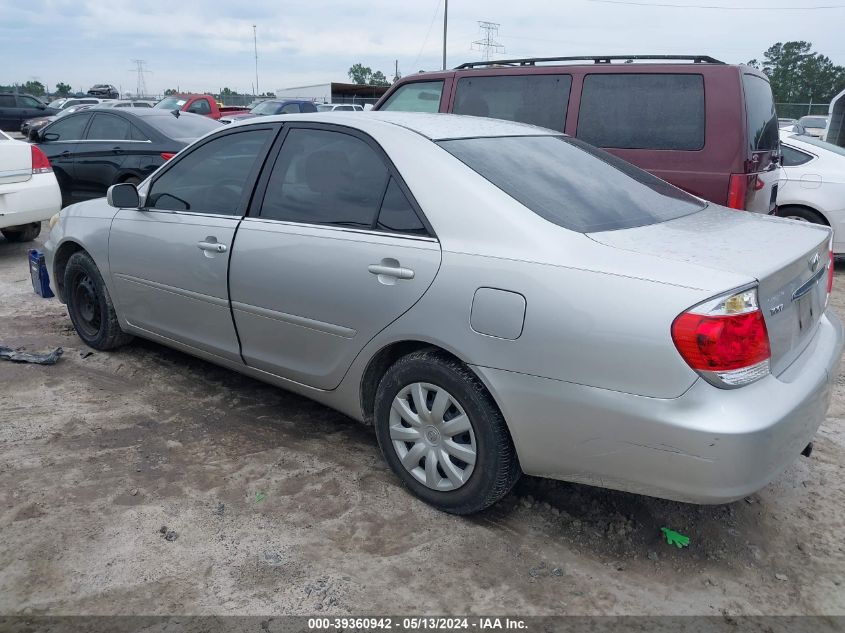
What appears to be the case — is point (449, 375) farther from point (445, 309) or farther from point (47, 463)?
point (47, 463)

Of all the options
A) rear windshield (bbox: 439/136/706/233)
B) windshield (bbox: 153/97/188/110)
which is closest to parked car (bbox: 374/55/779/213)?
rear windshield (bbox: 439/136/706/233)

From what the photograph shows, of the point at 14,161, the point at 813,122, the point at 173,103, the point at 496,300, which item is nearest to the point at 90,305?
the point at 496,300

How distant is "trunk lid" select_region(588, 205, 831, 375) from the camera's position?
2.47 meters

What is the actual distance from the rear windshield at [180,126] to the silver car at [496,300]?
5.01m

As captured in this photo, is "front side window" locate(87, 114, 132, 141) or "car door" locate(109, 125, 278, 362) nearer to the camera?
"car door" locate(109, 125, 278, 362)

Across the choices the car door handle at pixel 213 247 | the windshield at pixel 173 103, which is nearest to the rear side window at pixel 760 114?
the car door handle at pixel 213 247

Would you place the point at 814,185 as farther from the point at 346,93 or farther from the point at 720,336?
the point at 346,93

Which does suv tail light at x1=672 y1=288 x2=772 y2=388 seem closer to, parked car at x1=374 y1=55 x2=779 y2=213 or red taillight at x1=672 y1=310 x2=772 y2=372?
red taillight at x1=672 y1=310 x2=772 y2=372

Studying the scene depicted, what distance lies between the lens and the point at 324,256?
3234 mm

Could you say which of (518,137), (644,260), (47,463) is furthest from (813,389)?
(47,463)

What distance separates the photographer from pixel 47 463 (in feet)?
11.3

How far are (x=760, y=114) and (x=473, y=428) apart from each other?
12.7ft

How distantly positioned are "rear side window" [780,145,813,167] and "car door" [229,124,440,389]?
6249mm

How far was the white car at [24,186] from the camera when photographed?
7.38m
